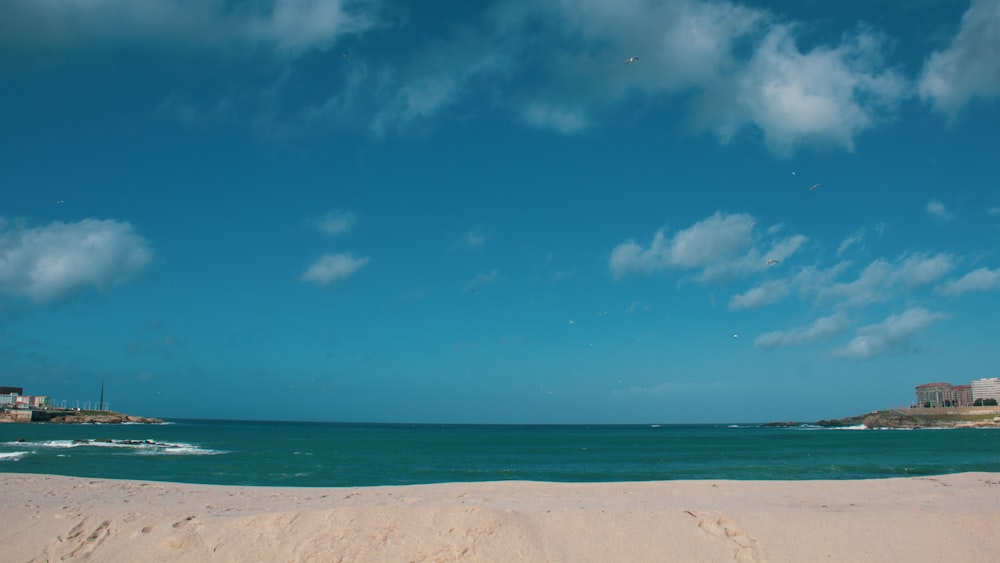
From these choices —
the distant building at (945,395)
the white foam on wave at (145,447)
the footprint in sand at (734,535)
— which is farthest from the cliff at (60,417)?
the distant building at (945,395)

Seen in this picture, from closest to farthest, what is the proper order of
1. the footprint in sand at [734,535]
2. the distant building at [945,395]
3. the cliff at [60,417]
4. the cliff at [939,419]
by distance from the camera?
the footprint in sand at [734,535] → the cliff at [60,417] → the cliff at [939,419] → the distant building at [945,395]

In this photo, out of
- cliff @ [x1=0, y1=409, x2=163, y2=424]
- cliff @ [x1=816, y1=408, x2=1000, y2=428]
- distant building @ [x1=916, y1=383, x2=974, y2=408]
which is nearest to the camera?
cliff @ [x1=0, y1=409, x2=163, y2=424]

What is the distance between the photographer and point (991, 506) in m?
13.2

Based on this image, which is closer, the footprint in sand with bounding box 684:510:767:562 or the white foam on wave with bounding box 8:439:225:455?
the footprint in sand with bounding box 684:510:767:562

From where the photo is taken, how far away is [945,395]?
628 feet

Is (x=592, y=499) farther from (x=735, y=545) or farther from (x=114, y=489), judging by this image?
(x=114, y=489)

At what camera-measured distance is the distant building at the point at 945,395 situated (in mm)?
190000

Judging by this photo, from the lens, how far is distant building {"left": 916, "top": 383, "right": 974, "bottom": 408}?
623 ft

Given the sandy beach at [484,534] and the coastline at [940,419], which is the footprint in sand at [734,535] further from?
the coastline at [940,419]

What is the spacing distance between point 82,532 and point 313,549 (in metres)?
4.28

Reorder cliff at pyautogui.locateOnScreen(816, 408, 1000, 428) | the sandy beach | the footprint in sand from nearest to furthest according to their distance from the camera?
1. the sandy beach
2. the footprint in sand
3. cliff at pyautogui.locateOnScreen(816, 408, 1000, 428)

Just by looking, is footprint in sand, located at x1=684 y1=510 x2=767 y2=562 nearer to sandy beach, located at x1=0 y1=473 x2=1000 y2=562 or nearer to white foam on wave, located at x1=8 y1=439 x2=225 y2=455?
sandy beach, located at x1=0 y1=473 x2=1000 y2=562

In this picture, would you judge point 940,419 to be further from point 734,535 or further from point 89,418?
point 89,418

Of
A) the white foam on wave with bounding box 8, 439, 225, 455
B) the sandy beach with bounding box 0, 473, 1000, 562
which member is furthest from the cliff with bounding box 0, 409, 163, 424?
the sandy beach with bounding box 0, 473, 1000, 562
